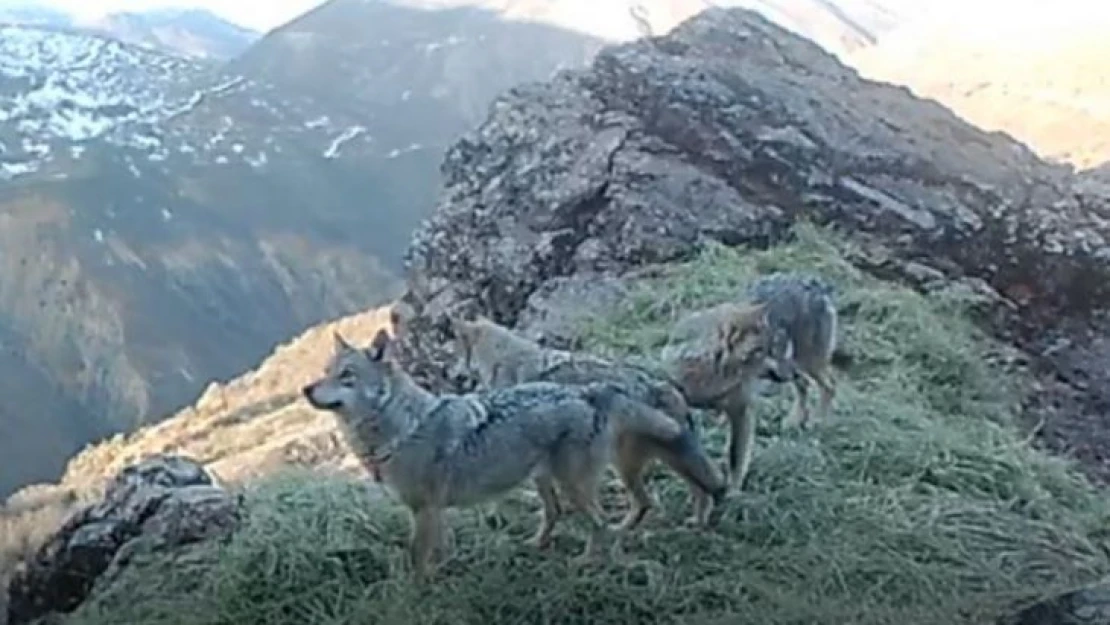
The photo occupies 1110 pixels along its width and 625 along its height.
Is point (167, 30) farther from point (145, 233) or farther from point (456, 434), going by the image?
point (456, 434)

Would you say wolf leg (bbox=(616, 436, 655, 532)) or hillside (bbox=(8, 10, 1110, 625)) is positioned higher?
wolf leg (bbox=(616, 436, 655, 532))

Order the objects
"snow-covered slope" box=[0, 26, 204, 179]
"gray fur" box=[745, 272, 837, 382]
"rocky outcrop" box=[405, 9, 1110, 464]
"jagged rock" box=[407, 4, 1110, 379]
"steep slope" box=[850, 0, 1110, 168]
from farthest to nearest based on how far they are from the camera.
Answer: "snow-covered slope" box=[0, 26, 204, 179], "steep slope" box=[850, 0, 1110, 168], "jagged rock" box=[407, 4, 1110, 379], "rocky outcrop" box=[405, 9, 1110, 464], "gray fur" box=[745, 272, 837, 382]

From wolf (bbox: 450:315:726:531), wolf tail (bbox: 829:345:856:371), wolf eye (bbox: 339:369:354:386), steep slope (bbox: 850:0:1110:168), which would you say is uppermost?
wolf eye (bbox: 339:369:354:386)

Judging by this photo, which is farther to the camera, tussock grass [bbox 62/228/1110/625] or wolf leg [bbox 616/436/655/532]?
wolf leg [bbox 616/436/655/532]

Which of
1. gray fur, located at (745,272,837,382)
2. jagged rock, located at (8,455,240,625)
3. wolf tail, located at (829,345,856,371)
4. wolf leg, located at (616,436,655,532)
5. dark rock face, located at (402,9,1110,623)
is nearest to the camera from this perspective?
wolf leg, located at (616,436,655,532)

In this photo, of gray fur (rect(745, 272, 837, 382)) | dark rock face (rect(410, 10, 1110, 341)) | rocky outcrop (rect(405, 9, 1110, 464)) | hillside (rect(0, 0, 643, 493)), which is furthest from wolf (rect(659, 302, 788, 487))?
hillside (rect(0, 0, 643, 493))

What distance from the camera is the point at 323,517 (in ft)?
20.6

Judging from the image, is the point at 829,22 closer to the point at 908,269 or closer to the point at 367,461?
the point at 908,269

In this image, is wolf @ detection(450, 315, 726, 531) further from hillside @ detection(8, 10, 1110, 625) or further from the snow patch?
the snow patch

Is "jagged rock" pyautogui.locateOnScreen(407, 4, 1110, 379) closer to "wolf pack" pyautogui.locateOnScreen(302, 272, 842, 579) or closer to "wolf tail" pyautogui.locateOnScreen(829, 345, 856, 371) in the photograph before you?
"wolf tail" pyautogui.locateOnScreen(829, 345, 856, 371)

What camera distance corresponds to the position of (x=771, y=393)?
7590 mm

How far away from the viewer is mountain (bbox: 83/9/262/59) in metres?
47.5

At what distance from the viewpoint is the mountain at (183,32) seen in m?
47.5

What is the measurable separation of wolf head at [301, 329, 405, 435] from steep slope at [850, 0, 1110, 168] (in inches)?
736
